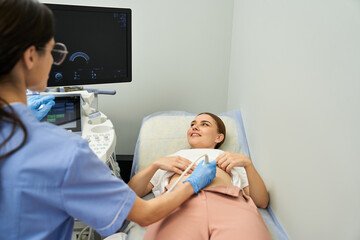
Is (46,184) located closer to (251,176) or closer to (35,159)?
(35,159)

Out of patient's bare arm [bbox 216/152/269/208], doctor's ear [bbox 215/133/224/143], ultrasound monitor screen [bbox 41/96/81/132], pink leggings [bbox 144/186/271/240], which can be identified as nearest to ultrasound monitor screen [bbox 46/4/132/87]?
ultrasound monitor screen [bbox 41/96/81/132]

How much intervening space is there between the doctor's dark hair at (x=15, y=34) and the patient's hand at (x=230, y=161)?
0.98m

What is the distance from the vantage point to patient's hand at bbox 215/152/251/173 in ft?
4.78

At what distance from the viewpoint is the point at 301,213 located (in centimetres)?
121

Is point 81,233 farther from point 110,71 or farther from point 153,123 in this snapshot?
point 110,71

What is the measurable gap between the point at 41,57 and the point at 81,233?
47.2 inches

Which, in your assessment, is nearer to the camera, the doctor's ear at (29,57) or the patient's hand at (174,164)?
the doctor's ear at (29,57)

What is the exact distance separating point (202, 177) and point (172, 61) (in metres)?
1.20

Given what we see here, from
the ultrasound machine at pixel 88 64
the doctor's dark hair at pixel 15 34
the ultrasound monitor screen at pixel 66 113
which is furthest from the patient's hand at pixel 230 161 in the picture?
the doctor's dark hair at pixel 15 34

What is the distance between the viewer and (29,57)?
702 mm

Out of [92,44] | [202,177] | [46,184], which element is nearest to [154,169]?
[202,177]

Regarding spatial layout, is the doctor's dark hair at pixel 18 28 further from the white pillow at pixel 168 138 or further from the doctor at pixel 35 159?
the white pillow at pixel 168 138

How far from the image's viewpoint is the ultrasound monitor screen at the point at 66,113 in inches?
59.0

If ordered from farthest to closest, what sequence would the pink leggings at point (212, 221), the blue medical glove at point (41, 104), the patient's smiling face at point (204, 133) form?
the patient's smiling face at point (204, 133) → the blue medical glove at point (41, 104) → the pink leggings at point (212, 221)
